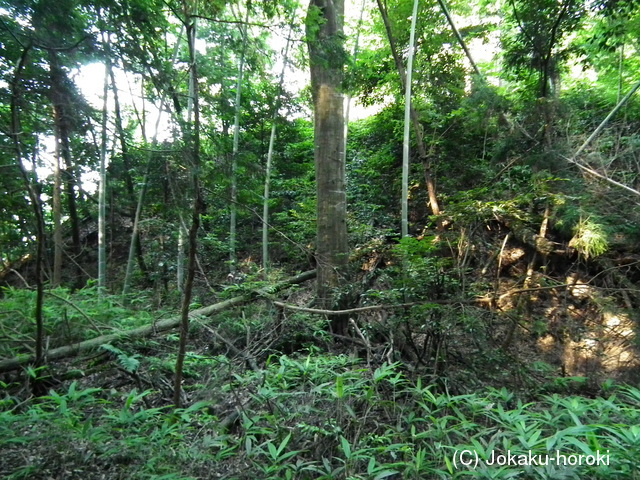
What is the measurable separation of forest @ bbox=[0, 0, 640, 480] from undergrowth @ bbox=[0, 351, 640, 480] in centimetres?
2

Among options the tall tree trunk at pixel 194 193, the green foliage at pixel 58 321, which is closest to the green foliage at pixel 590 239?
the tall tree trunk at pixel 194 193

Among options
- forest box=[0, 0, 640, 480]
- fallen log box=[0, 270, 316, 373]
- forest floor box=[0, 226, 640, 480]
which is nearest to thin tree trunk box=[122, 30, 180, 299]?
forest box=[0, 0, 640, 480]

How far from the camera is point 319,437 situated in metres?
2.75

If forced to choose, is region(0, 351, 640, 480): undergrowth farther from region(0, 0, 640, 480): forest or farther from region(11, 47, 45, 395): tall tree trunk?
region(11, 47, 45, 395): tall tree trunk

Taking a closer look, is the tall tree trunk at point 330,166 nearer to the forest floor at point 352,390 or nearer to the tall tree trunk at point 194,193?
the forest floor at point 352,390

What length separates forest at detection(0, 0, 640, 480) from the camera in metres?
2.65

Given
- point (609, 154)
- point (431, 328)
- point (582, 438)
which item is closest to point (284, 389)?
point (431, 328)

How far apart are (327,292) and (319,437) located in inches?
107

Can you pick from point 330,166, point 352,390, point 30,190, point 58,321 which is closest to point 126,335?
point 58,321

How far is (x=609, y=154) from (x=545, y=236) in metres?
1.57

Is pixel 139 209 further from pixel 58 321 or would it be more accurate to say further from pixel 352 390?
pixel 352 390

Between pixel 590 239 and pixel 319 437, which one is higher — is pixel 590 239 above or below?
above

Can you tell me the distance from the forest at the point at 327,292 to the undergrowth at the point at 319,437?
0.02 meters

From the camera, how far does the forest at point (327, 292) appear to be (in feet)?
8.68
